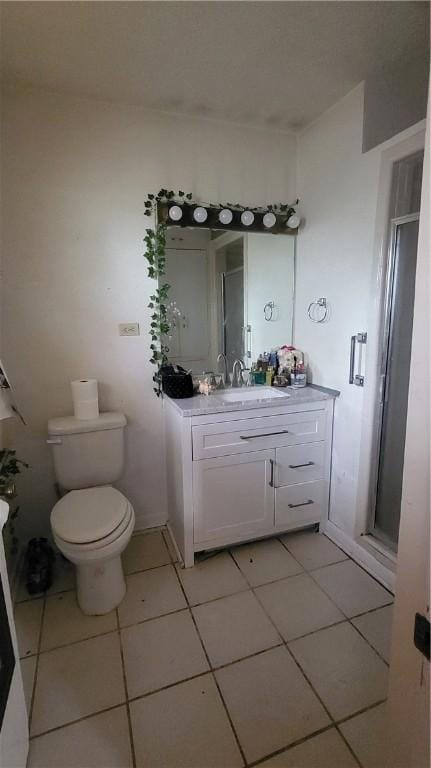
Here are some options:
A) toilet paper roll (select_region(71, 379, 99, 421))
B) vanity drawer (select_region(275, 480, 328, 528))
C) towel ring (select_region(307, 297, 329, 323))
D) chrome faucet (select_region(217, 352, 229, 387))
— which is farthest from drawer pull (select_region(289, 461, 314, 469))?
toilet paper roll (select_region(71, 379, 99, 421))

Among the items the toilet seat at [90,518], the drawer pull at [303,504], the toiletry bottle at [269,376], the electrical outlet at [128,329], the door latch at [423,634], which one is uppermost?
the electrical outlet at [128,329]

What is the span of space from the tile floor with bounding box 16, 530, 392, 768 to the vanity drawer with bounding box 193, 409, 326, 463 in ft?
2.17

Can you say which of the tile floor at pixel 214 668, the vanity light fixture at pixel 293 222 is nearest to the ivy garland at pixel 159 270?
the vanity light fixture at pixel 293 222

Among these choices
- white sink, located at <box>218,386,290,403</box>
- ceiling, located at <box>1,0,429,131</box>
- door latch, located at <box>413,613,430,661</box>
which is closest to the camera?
door latch, located at <box>413,613,430,661</box>

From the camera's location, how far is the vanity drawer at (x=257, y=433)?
183 cm

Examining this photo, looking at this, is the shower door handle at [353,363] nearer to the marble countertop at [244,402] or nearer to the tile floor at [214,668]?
the marble countertop at [244,402]

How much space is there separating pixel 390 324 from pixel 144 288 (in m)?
1.36

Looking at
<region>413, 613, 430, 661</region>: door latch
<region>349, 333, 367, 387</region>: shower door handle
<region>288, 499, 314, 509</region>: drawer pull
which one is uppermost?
<region>349, 333, 367, 387</region>: shower door handle

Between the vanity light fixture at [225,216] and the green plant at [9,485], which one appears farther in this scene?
the vanity light fixture at [225,216]

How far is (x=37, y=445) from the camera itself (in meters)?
1.98

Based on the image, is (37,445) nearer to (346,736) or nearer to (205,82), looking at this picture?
(346,736)

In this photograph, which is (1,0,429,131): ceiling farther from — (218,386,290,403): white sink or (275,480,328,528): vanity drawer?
(275,480,328,528): vanity drawer

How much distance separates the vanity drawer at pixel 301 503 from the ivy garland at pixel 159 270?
0.99m

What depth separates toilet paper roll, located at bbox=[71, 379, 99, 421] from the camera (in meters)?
1.88
